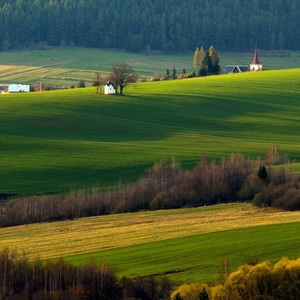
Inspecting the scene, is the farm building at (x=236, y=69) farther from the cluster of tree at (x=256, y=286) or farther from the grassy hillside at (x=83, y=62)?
the cluster of tree at (x=256, y=286)

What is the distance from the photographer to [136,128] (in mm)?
68250

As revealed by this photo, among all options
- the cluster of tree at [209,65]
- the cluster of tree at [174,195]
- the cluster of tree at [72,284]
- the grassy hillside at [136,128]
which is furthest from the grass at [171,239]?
the cluster of tree at [209,65]

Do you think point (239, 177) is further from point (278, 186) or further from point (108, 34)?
point (108, 34)

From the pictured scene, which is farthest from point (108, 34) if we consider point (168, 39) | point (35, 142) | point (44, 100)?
point (35, 142)

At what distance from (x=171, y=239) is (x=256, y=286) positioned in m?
8.12

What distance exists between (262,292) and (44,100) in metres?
46.4

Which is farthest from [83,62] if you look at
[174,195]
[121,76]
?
[174,195]

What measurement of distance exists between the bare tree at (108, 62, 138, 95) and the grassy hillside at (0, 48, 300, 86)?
20.6m

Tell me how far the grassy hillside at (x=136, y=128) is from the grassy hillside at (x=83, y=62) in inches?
793

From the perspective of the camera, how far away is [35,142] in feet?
200

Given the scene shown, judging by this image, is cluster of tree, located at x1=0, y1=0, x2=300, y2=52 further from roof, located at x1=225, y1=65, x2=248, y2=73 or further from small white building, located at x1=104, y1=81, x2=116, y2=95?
small white building, located at x1=104, y1=81, x2=116, y2=95

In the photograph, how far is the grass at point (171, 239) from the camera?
1330 inches

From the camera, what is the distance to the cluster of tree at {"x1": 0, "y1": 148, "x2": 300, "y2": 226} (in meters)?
45.0

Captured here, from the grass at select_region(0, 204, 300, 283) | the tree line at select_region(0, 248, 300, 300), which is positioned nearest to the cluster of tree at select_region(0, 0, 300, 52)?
the grass at select_region(0, 204, 300, 283)
